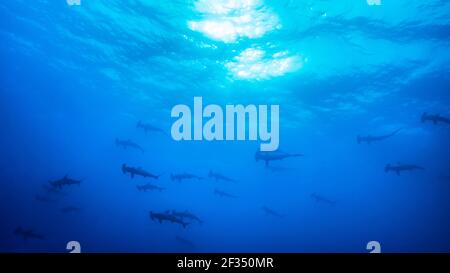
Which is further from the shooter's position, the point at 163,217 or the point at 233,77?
the point at 233,77

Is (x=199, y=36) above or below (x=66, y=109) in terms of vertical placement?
below

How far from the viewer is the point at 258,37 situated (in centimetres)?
1666

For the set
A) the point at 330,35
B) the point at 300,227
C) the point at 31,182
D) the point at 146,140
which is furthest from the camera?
the point at 300,227

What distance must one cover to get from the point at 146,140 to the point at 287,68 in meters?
34.8

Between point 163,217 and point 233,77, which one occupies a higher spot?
point 233,77

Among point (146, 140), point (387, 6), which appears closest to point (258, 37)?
point (387, 6)

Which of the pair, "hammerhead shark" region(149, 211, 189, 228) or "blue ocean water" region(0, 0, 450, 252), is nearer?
"hammerhead shark" region(149, 211, 189, 228)

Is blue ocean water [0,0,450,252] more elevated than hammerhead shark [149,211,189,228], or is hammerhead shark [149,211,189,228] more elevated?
blue ocean water [0,0,450,252]

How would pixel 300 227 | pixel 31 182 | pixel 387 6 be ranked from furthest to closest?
pixel 300 227, pixel 31 182, pixel 387 6

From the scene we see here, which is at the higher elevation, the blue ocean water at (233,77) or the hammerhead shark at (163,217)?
the blue ocean water at (233,77)

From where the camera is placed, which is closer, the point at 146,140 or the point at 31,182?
the point at 146,140

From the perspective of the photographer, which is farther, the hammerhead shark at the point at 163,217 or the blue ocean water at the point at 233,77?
the blue ocean water at the point at 233,77
